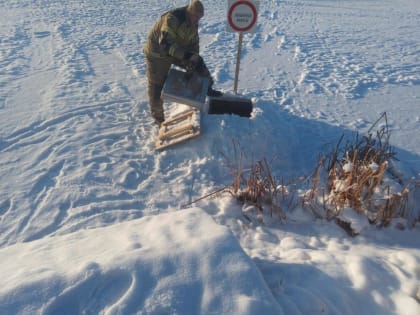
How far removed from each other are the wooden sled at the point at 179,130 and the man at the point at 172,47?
32 centimetres

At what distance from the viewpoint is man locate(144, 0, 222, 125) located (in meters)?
3.72

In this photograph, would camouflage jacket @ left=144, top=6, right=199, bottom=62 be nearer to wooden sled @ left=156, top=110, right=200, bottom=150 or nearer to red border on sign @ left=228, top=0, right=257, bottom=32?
red border on sign @ left=228, top=0, right=257, bottom=32

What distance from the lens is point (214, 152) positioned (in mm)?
3867

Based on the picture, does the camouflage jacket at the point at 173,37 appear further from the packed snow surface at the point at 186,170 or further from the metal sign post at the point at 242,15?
the packed snow surface at the point at 186,170

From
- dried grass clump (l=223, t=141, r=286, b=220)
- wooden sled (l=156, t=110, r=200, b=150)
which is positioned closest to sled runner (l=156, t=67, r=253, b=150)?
wooden sled (l=156, t=110, r=200, b=150)

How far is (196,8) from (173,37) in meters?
0.39

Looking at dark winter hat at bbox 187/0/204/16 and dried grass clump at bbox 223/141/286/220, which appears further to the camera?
dark winter hat at bbox 187/0/204/16

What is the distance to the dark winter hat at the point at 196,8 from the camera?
12.0 ft

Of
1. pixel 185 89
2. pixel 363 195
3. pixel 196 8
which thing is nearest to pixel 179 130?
pixel 185 89

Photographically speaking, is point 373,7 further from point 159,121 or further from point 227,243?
point 227,243

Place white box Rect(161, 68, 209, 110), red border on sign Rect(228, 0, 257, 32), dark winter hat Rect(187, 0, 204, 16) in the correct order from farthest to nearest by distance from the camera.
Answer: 1. red border on sign Rect(228, 0, 257, 32)
2. white box Rect(161, 68, 209, 110)
3. dark winter hat Rect(187, 0, 204, 16)

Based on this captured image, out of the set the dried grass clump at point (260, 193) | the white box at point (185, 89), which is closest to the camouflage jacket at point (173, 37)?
the white box at point (185, 89)

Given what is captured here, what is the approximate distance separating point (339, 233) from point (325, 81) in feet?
12.5

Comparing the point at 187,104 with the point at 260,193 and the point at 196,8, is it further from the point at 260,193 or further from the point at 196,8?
the point at 260,193
